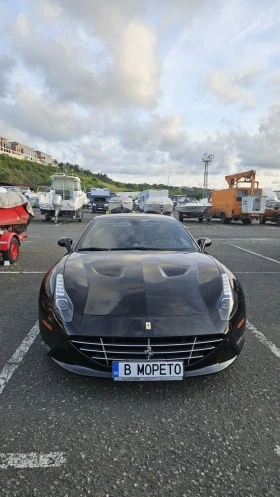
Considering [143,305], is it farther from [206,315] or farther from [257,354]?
[257,354]

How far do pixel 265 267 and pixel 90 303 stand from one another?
6014 mm

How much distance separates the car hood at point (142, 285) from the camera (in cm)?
274

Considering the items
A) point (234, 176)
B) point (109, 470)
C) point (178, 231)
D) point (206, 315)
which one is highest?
point (234, 176)

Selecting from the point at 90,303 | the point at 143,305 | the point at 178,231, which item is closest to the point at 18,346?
the point at 90,303

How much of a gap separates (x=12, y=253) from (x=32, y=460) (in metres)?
6.17

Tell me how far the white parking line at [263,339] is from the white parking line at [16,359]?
2.45 m

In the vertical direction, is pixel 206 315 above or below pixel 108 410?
above

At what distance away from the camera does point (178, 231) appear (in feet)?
14.9

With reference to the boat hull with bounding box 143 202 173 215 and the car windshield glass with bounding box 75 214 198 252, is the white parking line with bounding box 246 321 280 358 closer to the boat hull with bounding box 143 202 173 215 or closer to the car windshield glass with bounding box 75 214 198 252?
the car windshield glass with bounding box 75 214 198 252

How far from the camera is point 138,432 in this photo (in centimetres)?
231

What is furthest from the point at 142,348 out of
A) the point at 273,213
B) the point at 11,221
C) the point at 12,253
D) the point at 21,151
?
the point at 21,151

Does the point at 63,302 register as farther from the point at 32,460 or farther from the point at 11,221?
the point at 11,221

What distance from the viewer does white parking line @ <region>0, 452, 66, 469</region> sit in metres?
2.01

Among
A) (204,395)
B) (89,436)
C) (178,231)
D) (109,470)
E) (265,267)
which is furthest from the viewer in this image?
(265,267)
